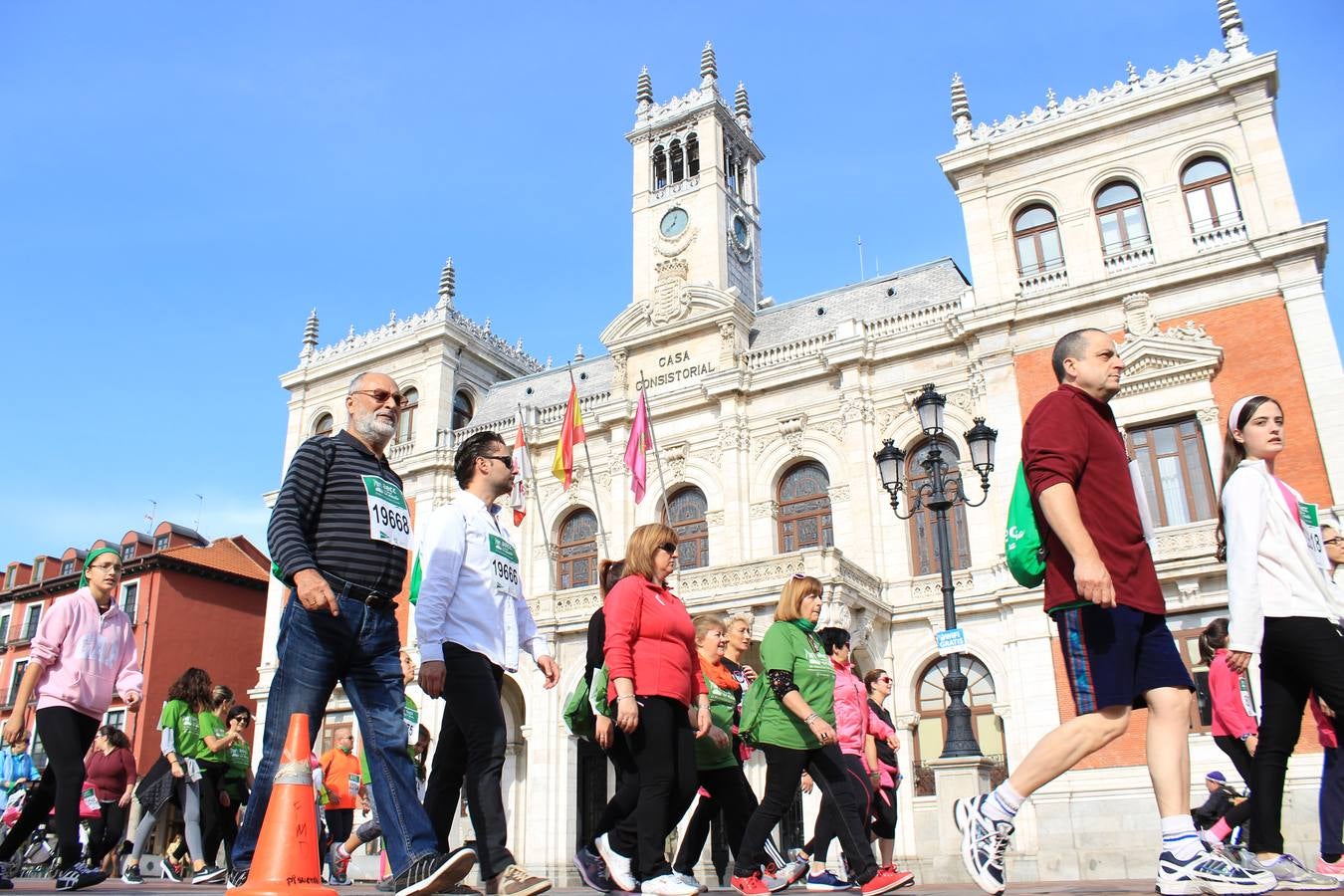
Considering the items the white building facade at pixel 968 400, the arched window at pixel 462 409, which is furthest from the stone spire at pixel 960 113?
the arched window at pixel 462 409

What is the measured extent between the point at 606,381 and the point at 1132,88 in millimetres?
15067

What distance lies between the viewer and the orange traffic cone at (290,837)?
Answer: 12.4 feet

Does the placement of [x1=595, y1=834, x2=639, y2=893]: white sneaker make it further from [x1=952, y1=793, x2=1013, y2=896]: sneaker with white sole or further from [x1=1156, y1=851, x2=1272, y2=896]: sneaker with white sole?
[x1=1156, y1=851, x2=1272, y2=896]: sneaker with white sole

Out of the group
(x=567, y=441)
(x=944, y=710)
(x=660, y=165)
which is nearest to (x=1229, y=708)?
(x=944, y=710)

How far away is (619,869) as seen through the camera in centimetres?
551

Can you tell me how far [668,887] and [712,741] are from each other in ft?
5.00

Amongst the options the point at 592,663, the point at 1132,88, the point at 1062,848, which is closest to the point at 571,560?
the point at 1062,848

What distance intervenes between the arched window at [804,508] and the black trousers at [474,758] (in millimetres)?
17935

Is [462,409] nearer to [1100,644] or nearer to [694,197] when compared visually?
[694,197]

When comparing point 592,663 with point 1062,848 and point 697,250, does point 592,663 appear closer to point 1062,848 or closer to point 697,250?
point 1062,848

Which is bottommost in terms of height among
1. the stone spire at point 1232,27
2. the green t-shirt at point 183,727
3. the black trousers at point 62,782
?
the black trousers at point 62,782

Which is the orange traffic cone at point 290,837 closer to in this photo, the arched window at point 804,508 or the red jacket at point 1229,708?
the red jacket at point 1229,708

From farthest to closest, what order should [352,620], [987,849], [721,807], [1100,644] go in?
[721,807] < [352,620] < [987,849] < [1100,644]

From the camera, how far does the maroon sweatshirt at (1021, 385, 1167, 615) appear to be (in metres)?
4.09
